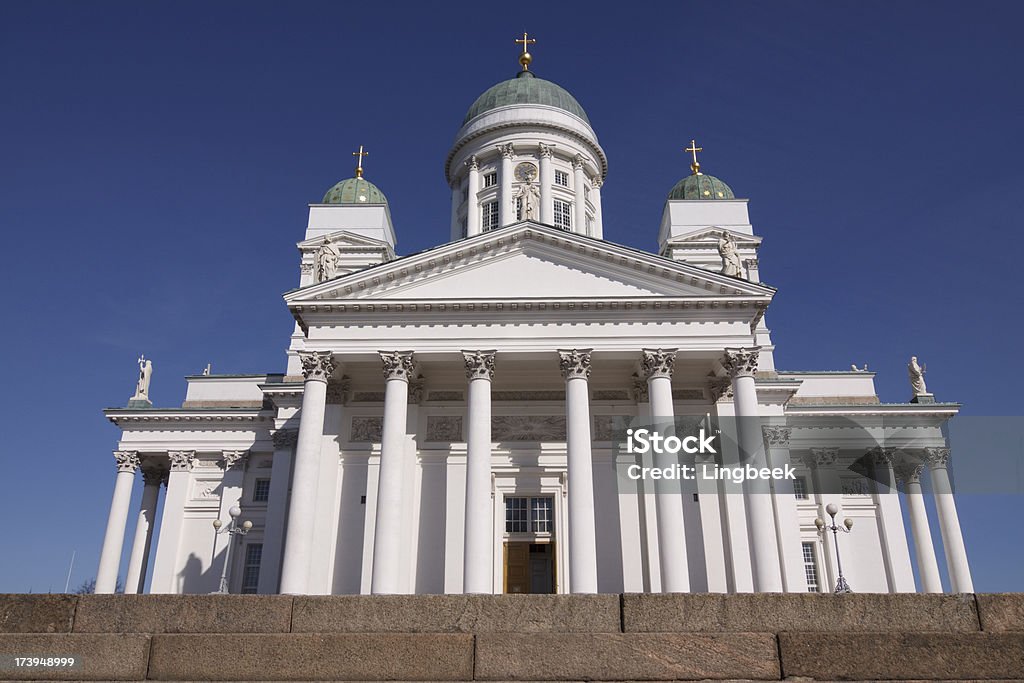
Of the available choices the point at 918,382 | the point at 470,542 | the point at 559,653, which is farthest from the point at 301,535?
the point at 918,382

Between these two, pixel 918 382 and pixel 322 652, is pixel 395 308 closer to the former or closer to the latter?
pixel 322 652

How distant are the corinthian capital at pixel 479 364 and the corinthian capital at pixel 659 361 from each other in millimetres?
4899

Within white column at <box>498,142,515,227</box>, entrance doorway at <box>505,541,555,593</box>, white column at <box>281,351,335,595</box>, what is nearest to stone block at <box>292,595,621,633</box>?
white column at <box>281,351,335,595</box>

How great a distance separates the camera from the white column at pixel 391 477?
884 inches

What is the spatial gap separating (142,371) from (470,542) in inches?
902

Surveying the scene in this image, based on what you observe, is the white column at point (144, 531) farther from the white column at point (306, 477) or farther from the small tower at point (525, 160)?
the small tower at point (525, 160)

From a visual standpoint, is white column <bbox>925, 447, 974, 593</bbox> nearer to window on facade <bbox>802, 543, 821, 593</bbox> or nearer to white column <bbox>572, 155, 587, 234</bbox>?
window on facade <bbox>802, 543, 821, 593</bbox>

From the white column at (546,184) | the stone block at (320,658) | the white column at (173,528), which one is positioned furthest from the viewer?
the white column at (546,184)

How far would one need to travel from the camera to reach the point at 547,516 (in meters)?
27.1

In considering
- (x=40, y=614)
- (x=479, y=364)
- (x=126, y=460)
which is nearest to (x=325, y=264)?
(x=479, y=364)

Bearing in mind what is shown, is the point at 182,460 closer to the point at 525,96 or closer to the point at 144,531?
the point at 144,531

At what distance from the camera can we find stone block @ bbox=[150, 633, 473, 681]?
9.51m

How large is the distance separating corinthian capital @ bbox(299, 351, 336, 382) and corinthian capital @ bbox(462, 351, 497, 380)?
4.51 meters

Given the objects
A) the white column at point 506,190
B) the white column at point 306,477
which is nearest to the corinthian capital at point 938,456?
the white column at point 506,190
